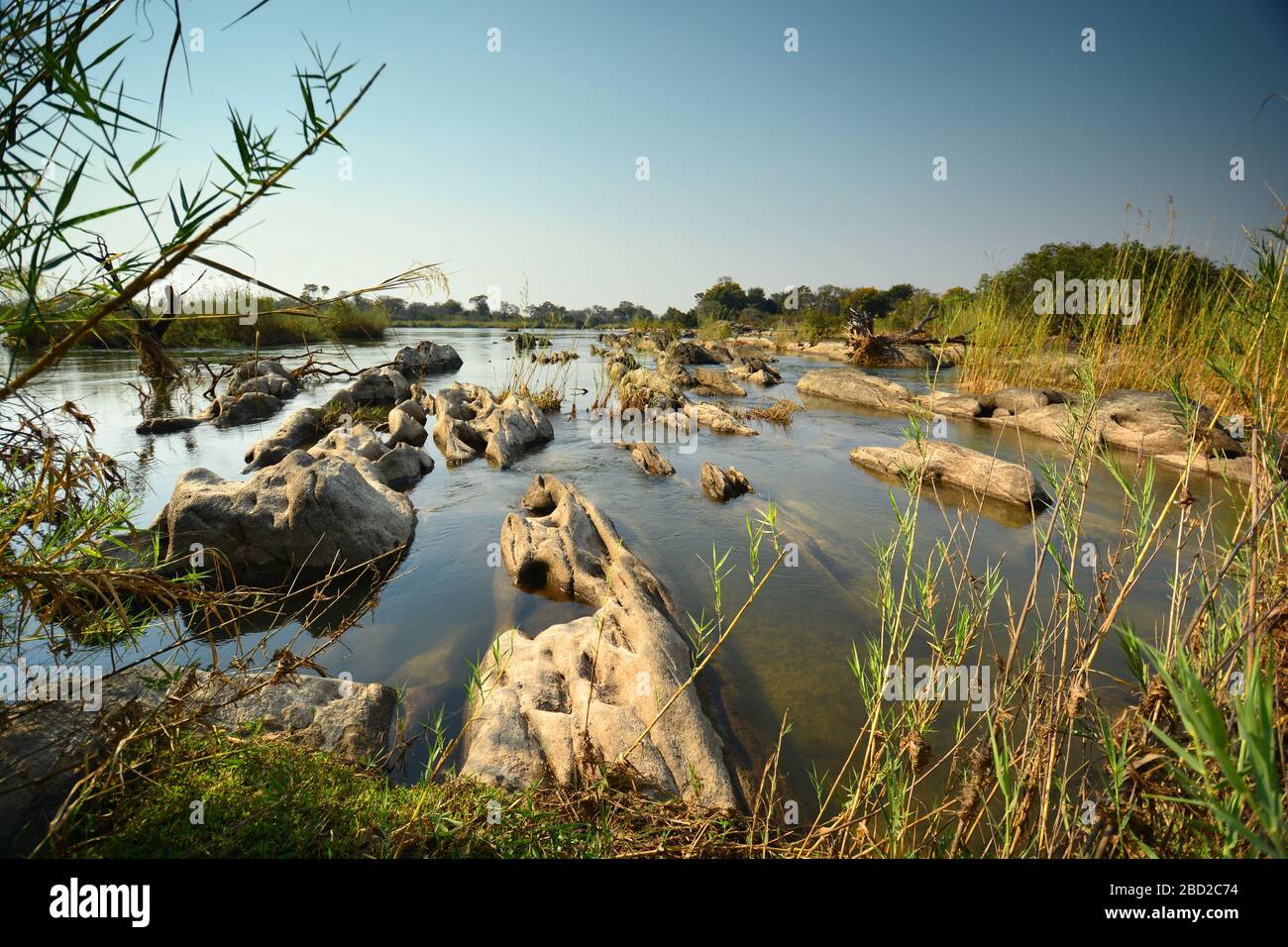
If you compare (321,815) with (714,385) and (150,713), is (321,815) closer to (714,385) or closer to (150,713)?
(150,713)

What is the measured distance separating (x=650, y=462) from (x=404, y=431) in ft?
15.5

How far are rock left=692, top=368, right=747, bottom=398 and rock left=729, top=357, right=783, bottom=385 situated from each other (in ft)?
2.99

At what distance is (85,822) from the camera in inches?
64.4

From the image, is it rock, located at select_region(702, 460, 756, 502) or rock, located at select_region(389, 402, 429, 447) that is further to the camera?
rock, located at select_region(389, 402, 429, 447)

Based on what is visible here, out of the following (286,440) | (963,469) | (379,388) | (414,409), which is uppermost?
(379,388)

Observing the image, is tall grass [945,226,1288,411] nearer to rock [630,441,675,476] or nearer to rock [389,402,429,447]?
rock [630,441,675,476]

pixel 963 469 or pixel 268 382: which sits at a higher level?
pixel 268 382

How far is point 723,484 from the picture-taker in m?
6.97

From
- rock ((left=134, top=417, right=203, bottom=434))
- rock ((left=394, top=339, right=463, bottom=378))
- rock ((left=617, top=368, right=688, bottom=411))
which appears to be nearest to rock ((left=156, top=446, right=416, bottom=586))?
rock ((left=134, top=417, right=203, bottom=434))

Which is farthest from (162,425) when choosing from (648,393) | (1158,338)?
(1158,338)

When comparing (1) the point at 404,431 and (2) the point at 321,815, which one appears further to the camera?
(1) the point at 404,431

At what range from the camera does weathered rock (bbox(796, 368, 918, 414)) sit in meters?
13.8

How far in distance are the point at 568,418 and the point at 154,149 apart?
11276mm
